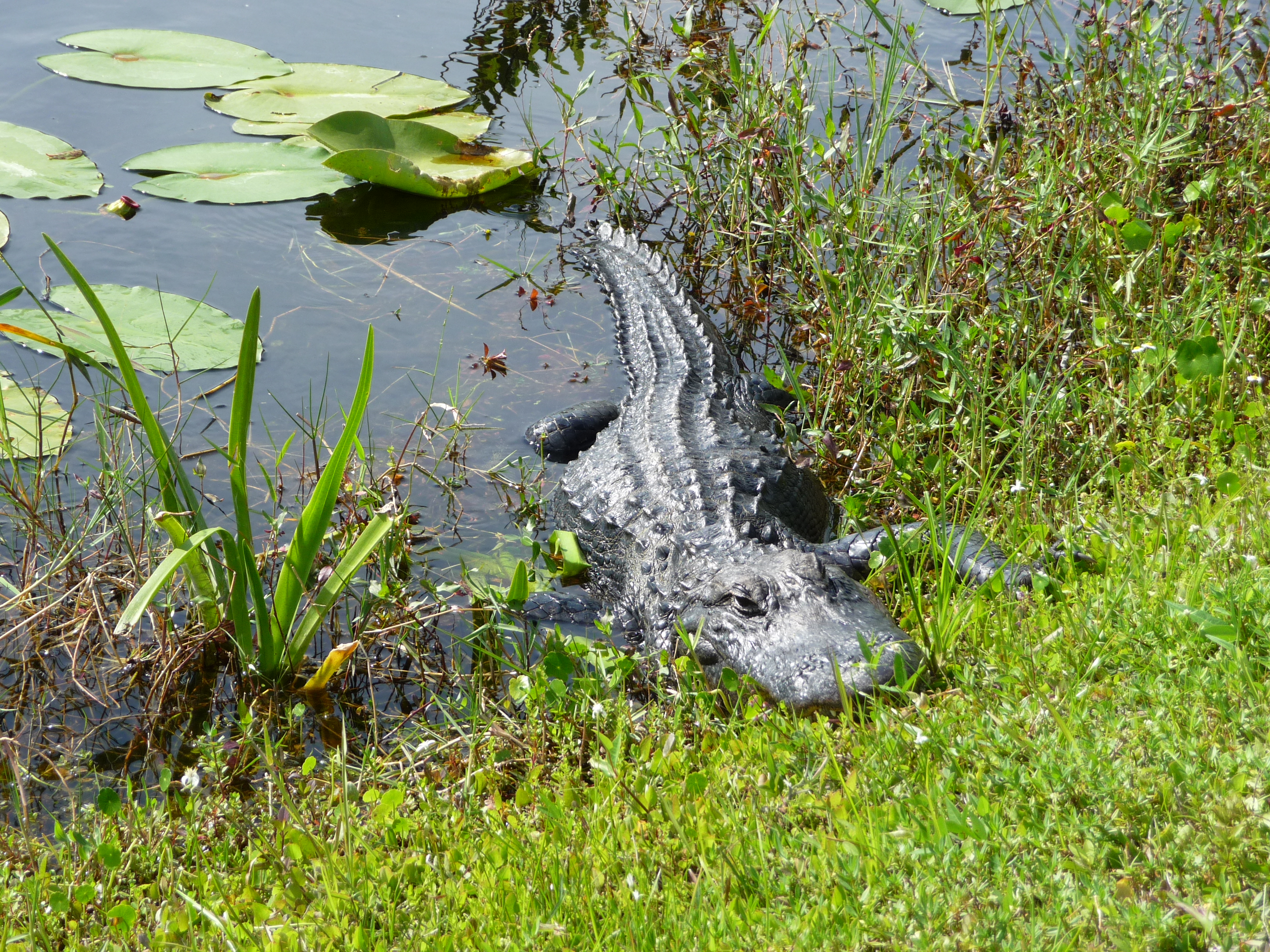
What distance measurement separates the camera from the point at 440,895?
193 centimetres

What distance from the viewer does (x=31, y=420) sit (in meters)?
3.62

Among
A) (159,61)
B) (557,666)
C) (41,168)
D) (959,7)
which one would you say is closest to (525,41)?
(159,61)

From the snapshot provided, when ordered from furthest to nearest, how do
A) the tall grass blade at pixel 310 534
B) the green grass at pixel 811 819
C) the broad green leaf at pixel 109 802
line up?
the tall grass blade at pixel 310 534 < the broad green leaf at pixel 109 802 < the green grass at pixel 811 819

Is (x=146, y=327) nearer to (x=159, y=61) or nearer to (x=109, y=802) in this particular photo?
(x=109, y=802)

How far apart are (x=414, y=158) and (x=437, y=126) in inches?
18.0

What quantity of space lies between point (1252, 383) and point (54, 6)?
8.12 meters

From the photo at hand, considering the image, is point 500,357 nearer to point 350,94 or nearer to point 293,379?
point 293,379

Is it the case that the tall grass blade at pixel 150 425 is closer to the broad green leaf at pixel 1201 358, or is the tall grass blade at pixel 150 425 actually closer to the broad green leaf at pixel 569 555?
the broad green leaf at pixel 569 555

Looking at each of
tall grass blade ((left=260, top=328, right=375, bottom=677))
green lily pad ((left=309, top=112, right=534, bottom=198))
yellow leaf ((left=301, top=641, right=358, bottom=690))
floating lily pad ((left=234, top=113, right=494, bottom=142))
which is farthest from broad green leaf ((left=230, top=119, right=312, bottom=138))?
yellow leaf ((left=301, top=641, right=358, bottom=690))

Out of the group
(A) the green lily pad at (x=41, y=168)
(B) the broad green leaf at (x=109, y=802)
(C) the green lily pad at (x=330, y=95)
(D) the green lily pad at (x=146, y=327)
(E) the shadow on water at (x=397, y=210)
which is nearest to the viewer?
(B) the broad green leaf at (x=109, y=802)

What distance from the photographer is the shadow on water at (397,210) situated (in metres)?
5.48

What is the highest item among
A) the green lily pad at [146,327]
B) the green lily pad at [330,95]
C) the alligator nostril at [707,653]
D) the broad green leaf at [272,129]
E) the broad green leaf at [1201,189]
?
the broad green leaf at [1201,189]

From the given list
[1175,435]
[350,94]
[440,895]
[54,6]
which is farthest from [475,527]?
[54,6]

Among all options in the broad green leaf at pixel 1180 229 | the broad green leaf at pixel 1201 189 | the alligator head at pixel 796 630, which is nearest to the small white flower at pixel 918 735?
the alligator head at pixel 796 630
